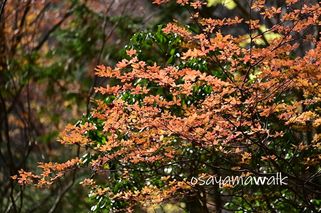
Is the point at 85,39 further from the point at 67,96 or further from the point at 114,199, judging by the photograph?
the point at 114,199

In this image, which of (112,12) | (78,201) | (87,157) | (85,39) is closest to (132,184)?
(87,157)

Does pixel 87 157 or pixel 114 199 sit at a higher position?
pixel 87 157

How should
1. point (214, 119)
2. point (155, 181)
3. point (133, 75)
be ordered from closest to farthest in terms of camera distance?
point (133, 75), point (214, 119), point (155, 181)

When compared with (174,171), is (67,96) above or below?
above

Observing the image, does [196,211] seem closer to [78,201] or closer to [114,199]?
[114,199]

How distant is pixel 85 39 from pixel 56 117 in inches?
79.7

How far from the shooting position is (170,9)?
21.2 ft

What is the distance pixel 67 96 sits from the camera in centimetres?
684

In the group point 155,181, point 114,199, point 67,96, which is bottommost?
point 114,199

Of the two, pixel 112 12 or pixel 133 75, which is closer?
pixel 133 75

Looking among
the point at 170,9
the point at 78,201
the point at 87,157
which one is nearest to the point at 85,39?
the point at 170,9

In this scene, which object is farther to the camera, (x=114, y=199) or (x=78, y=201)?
(x=78, y=201)

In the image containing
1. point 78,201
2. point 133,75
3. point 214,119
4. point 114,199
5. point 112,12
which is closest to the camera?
point 133,75

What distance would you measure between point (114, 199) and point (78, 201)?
15.4 ft
